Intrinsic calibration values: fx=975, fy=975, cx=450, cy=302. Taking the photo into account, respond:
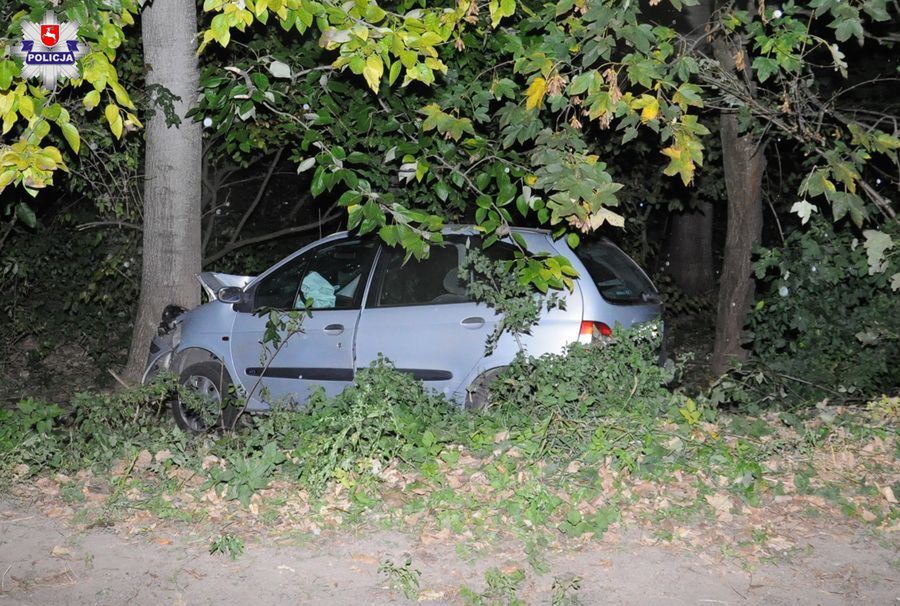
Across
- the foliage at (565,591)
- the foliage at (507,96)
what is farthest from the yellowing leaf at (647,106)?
the foliage at (565,591)

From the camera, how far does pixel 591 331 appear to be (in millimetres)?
7484

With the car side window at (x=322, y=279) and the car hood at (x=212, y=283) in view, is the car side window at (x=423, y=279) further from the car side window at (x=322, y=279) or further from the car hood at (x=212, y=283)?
the car hood at (x=212, y=283)

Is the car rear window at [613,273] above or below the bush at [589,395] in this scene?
above

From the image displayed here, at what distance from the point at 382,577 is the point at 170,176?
523cm

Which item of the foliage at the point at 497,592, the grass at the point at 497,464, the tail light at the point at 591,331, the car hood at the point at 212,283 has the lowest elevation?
the foliage at the point at 497,592

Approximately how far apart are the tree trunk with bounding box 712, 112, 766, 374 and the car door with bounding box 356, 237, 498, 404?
11.5 feet

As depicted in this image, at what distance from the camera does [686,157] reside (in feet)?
21.4

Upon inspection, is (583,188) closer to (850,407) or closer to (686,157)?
(686,157)

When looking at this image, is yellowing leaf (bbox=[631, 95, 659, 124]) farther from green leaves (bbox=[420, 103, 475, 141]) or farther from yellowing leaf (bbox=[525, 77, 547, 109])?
green leaves (bbox=[420, 103, 475, 141])

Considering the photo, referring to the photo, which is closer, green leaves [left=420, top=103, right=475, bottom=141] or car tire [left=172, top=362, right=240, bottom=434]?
green leaves [left=420, top=103, right=475, bottom=141]

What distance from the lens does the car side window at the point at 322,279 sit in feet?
28.0

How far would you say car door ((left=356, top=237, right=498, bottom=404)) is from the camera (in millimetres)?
7855

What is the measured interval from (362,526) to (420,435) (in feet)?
2.99

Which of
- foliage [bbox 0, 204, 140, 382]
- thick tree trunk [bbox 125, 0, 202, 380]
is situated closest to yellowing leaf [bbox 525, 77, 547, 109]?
thick tree trunk [bbox 125, 0, 202, 380]
